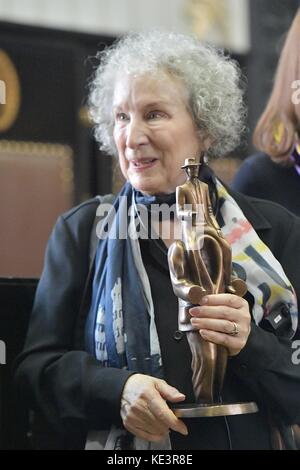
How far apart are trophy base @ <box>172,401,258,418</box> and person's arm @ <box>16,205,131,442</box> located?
0.11 metres

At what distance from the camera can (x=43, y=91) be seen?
3887mm

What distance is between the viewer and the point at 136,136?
160cm

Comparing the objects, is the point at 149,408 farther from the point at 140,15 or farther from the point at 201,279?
the point at 140,15

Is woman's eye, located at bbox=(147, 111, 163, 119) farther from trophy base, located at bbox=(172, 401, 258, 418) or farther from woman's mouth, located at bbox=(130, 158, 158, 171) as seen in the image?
trophy base, located at bbox=(172, 401, 258, 418)

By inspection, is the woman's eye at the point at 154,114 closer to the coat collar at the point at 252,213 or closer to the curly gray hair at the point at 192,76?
the curly gray hair at the point at 192,76

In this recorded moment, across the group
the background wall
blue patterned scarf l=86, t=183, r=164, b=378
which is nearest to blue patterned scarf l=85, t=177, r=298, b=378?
blue patterned scarf l=86, t=183, r=164, b=378

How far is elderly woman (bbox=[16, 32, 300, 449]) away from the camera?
1529mm

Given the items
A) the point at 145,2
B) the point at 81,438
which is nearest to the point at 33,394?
the point at 81,438

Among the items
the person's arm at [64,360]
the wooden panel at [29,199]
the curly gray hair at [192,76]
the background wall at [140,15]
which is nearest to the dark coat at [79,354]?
the person's arm at [64,360]

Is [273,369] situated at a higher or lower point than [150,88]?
lower

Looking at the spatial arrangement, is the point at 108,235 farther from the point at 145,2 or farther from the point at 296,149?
the point at 145,2

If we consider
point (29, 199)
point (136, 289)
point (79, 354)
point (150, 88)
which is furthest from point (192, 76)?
point (29, 199)

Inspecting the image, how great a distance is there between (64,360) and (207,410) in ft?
0.91

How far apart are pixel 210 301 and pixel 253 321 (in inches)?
8.6
